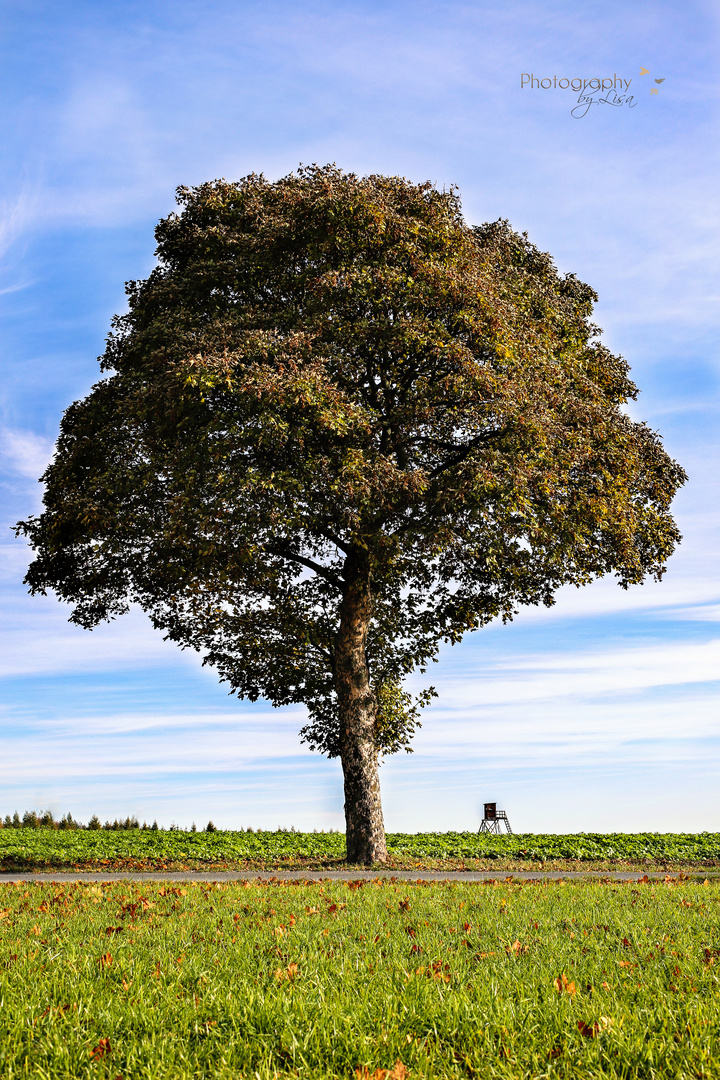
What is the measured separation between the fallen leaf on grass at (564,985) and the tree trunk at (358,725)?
41.1 ft

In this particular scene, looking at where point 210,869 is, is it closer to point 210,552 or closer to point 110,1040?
point 210,552

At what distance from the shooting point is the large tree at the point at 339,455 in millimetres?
15305

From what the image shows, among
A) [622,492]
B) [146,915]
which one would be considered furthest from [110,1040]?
[622,492]

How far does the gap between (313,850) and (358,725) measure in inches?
240

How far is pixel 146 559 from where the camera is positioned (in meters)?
18.3

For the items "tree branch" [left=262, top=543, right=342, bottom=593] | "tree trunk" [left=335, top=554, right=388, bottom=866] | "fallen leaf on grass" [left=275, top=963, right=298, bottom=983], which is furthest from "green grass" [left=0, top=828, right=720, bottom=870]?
"fallen leaf on grass" [left=275, top=963, right=298, bottom=983]

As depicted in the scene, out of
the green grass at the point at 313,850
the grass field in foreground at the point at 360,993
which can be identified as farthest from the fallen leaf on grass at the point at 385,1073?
the green grass at the point at 313,850

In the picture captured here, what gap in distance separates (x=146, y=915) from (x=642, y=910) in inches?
206

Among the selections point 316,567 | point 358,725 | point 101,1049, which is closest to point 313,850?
point 358,725

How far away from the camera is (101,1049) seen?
4133 millimetres

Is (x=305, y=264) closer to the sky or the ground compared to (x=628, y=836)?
closer to the sky

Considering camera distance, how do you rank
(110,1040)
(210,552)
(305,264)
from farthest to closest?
(305,264) → (210,552) → (110,1040)

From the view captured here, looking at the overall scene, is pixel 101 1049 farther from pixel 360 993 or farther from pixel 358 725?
pixel 358 725

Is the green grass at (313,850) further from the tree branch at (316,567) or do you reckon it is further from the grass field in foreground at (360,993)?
the grass field in foreground at (360,993)
